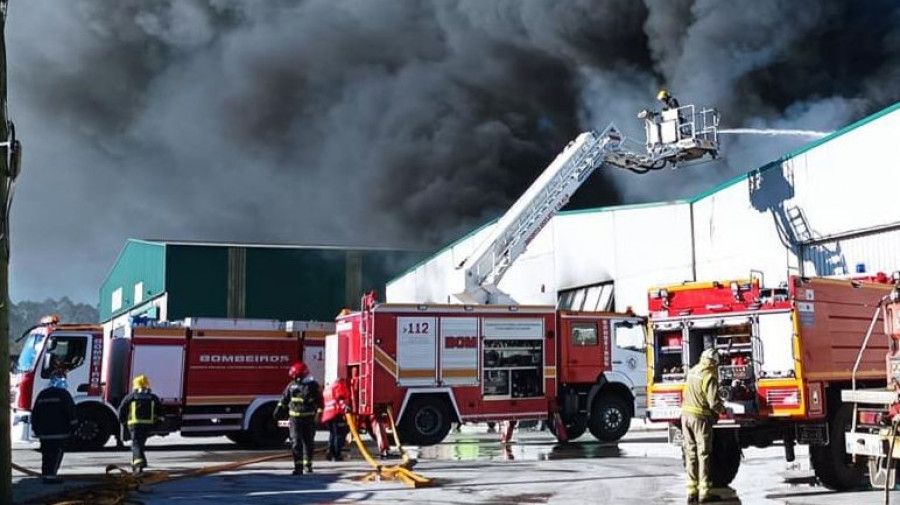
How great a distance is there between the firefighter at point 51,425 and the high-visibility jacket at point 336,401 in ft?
15.2

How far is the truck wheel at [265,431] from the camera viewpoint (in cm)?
1784

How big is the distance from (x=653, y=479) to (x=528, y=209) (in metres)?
10.4

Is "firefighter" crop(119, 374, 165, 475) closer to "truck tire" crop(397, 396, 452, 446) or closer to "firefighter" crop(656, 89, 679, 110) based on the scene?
"truck tire" crop(397, 396, 452, 446)

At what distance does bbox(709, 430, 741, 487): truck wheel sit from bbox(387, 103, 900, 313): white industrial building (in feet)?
7.67

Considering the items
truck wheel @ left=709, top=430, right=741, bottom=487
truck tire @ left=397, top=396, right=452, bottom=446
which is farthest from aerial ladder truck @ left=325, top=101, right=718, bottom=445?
truck wheel @ left=709, top=430, right=741, bottom=487

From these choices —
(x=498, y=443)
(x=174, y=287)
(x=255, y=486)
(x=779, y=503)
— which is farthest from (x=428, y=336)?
(x=174, y=287)

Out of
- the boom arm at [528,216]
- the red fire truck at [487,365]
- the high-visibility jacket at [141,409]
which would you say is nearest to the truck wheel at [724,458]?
the red fire truck at [487,365]

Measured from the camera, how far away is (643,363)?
17.4 m

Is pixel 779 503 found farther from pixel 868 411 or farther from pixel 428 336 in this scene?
pixel 428 336

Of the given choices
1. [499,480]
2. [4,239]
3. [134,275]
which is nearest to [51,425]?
[4,239]

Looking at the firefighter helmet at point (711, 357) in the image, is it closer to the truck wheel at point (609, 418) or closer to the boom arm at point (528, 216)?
the truck wheel at point (609, 418)

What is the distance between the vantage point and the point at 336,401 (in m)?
15.0

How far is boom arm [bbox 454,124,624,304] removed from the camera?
2039 cm

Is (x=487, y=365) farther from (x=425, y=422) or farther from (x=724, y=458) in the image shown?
(x=724, y=458)
